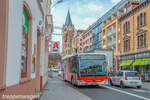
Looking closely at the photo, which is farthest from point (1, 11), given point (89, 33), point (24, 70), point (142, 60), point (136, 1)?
point (89, 33)

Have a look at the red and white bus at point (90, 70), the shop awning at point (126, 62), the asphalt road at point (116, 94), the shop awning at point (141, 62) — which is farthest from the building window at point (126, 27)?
the asphalt road at point (116, 94)

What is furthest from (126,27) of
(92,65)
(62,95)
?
(62,95)

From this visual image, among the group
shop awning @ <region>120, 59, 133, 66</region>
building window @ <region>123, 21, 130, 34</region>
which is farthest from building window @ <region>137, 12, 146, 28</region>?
shop awning @ <region>120, 59, 133, 66</region>

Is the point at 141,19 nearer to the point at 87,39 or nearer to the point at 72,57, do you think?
the point at 72,57

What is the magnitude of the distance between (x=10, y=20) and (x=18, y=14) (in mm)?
912

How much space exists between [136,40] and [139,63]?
411 cm

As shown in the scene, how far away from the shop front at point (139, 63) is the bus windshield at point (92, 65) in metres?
14.1

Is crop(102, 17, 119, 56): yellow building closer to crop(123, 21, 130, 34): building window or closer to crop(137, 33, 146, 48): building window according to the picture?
crop(123, 21, 130, 34): building window

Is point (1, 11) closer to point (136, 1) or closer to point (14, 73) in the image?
point (14, 73)

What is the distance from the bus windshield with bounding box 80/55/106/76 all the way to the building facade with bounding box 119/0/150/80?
14.1m

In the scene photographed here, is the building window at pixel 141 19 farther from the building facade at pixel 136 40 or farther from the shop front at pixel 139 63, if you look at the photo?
the shop front at pixel 139 63

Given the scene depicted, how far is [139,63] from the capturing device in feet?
105

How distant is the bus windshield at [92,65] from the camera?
17141 mm

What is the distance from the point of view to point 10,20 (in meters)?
4.95
